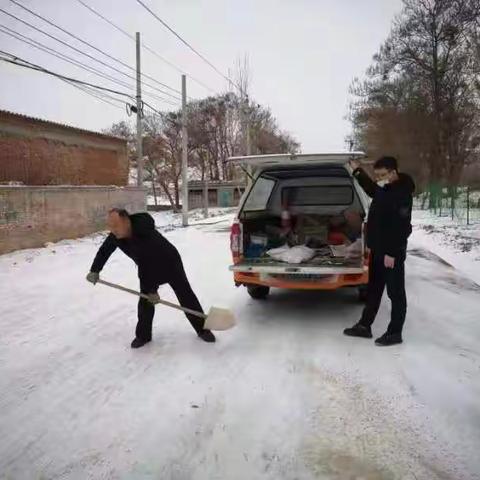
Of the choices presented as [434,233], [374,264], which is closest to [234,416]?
[374,264]

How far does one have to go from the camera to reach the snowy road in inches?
103

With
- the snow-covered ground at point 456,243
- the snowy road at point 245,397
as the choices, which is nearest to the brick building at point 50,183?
the snowy road at point 245,397

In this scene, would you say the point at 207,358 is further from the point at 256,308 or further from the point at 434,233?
the point at 434,233

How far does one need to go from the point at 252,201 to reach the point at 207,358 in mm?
2881

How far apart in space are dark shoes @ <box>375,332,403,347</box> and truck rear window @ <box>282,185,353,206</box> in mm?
2889

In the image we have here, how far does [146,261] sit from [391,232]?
2.30 m

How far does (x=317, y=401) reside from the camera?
3293 millimetres

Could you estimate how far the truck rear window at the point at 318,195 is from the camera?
6.87m

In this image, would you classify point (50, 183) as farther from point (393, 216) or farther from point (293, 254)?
point (393, 216)

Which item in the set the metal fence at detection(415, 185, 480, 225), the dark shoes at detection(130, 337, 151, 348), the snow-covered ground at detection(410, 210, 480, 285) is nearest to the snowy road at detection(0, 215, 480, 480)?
the dark shoes at detection(130, 337, 151, 348)

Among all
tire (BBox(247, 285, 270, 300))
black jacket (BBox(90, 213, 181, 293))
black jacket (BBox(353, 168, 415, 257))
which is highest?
black jacket (BBox(353, 168, 415, 257))

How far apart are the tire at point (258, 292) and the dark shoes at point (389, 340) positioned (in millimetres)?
2133

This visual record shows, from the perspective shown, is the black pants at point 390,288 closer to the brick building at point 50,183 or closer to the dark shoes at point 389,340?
the dark shoes at point 389,340

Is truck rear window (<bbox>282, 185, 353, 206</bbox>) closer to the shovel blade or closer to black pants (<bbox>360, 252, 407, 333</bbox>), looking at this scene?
black pants (<bbox>360, 252, 407, 333</bbox>)
